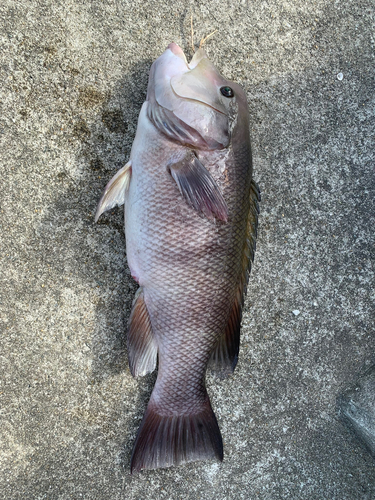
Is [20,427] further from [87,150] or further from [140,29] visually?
[140,29]

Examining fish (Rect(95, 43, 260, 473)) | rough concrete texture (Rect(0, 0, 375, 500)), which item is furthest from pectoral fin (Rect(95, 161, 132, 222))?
rough concrete texture (Rect(0, 0, 375, 500))

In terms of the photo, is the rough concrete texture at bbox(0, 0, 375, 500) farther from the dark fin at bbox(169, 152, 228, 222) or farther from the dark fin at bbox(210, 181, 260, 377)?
the dark fin at bbox(169, 152, 228, 222)

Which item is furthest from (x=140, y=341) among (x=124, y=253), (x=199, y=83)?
(x=199, y=83)

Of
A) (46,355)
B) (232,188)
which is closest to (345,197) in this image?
(232,188)

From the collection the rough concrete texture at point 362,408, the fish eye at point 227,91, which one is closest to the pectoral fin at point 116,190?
the fish eye at point 227,91

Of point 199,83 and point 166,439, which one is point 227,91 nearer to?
point 199,83
